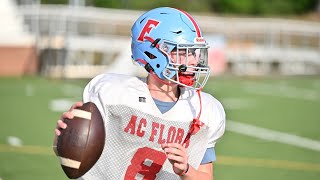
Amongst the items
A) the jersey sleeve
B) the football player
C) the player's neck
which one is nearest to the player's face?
the football player

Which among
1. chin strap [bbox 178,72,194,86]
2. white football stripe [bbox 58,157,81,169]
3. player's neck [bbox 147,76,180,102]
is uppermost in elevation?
chin strap [bbox 178,72,194,86]

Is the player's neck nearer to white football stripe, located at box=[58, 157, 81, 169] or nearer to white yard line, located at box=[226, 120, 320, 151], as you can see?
white football stripe, located at box=[58, 157, 81, 169]

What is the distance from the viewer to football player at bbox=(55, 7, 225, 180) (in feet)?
14.0

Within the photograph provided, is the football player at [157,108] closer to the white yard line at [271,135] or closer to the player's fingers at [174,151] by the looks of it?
the player's fingers at [174,151]

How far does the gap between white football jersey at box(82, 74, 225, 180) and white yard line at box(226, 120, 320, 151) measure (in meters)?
5.26

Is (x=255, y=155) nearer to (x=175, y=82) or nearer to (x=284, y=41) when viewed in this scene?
(x=175, y=82)

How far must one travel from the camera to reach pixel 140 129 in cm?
441

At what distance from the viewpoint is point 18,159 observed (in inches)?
317

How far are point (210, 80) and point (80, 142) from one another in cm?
1572

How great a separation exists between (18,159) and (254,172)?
2.55 metres

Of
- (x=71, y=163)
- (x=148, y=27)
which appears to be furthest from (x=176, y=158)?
(x=148, y=27)

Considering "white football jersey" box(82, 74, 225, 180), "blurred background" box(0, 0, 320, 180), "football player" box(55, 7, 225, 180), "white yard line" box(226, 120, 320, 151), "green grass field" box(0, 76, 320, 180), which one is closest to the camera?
"football player" box(55, 7, 225, 180)

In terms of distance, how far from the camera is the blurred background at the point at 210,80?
8484mm

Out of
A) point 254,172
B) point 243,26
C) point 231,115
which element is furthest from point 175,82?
point 243,26
